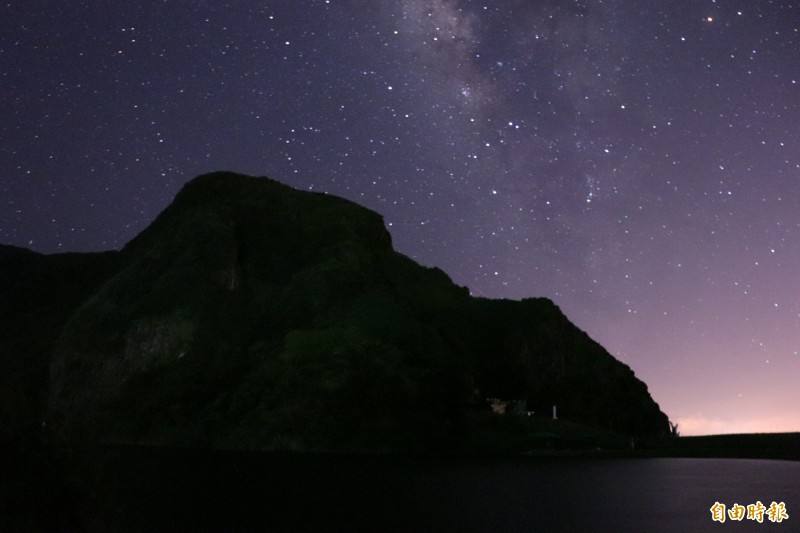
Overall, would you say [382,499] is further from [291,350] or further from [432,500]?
[291,350]

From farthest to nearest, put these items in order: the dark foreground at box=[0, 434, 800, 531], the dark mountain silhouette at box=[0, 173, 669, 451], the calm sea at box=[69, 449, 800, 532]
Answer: the dark mountain silhouette at box=[0, 173, 669, 451] → the calm sea at box=[69, 449, 800, 532] → the dark foreground at box=[0, 434, 800, 531]

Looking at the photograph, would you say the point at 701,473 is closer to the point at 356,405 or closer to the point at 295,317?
the point at 356,405

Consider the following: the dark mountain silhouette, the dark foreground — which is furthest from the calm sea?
the dark mountain silhouette

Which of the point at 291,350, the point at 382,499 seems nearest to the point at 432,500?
the point at 382,499

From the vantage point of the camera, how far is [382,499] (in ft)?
92.1

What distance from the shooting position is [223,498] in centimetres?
2727

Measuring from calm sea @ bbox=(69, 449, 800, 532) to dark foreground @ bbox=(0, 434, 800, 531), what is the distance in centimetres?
4

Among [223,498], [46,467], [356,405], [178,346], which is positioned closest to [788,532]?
[223,498]

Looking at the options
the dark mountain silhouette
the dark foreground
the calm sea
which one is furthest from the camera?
the dark mountain silhouette

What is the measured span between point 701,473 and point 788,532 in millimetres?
24905

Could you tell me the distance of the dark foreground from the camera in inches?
832

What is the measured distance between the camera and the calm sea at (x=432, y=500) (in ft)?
69.9

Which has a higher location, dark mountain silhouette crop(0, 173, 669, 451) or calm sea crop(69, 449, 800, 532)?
dark mountain silhouette crop(0, 173, 669, 451)

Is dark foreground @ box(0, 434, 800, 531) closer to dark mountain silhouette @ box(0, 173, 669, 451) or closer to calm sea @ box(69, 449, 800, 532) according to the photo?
calm sea @ box(69, 449, 800, 532)
